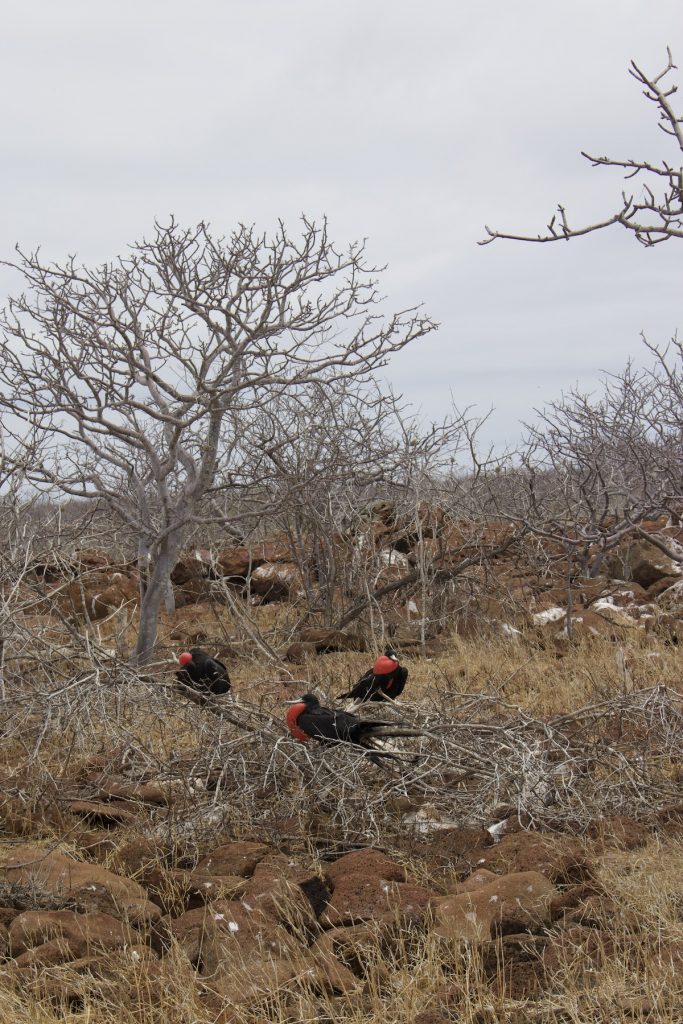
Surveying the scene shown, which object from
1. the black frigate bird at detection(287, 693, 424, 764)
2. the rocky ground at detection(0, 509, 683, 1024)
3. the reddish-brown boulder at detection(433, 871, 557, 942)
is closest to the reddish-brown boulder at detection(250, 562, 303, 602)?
the rocky ground at detection(0, 509, 683, 1024)

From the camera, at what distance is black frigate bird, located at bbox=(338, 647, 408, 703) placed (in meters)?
4.80

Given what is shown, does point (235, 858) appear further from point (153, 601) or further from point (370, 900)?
point (153, 601)

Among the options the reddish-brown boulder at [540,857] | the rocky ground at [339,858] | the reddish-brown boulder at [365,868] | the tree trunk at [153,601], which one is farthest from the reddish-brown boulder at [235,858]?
the tree trunk at [153,601]

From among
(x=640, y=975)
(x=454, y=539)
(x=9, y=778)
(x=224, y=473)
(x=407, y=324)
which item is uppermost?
(x=407, y=324)

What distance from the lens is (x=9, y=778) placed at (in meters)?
4.86

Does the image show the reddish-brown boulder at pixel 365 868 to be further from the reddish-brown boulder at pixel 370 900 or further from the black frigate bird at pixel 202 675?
the black frigate bird at pixel 202 675

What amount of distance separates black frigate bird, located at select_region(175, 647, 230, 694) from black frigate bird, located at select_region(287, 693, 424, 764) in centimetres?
78

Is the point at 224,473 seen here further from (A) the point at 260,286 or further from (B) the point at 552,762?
(B) the point at 552,762

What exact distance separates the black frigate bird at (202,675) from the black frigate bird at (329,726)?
784 millimetres

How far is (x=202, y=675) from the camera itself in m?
5.26

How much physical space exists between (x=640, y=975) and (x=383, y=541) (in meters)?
8.49

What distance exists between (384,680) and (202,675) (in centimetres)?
103

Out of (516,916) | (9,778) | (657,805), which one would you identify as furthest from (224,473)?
(516,916)

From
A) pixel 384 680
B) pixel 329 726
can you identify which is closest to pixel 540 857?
pixel 329 726
